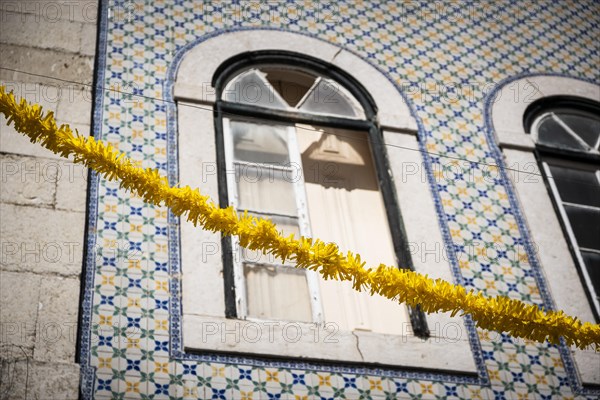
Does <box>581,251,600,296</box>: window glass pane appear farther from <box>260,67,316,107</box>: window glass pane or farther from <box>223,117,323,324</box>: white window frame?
<box>260,67,316,107</box>: window glass pane

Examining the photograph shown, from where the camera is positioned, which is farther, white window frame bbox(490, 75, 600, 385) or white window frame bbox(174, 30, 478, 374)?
white window frame bbox(490, 75, 600, 385)

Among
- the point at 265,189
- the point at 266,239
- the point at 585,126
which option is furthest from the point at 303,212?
the point at 585,126

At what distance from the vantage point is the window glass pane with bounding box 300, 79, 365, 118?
6219 mm

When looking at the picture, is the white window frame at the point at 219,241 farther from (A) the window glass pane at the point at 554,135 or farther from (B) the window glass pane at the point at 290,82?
(A) the window glass pane at the point at 554,135

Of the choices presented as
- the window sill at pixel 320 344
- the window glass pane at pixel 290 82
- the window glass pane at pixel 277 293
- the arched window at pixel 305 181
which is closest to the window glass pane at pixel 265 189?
the arched window at pixel 305 181

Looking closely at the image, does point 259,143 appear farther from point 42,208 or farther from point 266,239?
point 266,239

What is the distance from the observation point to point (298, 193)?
5.60 meters

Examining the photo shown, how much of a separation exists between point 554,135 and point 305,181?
1.97 m

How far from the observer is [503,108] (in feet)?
21.4

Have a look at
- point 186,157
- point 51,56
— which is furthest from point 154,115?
point 51,56

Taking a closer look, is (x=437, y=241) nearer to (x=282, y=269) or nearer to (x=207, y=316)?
(x=282, y=269)

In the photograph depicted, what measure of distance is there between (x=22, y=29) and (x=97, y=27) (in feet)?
1.64

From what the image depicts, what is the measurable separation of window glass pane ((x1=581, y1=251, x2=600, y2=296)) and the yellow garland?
191 cm

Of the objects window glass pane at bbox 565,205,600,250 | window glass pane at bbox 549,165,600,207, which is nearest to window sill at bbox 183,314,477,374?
window glass pane at bbox 565,205,600,250
